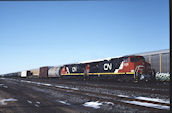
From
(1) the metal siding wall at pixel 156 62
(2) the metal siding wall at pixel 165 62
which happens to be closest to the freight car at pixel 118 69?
(2) the metal siding wall at pixel 165 62

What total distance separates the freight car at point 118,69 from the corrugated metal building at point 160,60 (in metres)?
2.79

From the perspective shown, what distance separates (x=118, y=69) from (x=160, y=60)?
18.8 feet

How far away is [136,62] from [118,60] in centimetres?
307

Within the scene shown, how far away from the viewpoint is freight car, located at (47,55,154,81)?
17.3 metres

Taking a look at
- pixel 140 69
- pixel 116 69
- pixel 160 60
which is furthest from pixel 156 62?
pixel 116 69

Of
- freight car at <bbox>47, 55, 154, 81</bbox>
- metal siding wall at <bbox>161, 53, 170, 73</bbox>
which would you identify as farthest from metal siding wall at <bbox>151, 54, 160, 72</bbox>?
freight car at <bbox>47, 55, 154, 81</bbox>

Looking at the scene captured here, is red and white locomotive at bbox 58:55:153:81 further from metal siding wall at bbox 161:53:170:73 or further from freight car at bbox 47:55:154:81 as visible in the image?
metal siding wall at bbox 161:53:170:73

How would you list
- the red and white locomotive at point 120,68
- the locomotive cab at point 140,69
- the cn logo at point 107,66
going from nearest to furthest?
the locomotive cab at point 140,69
the red and white locomotive at point 120,68
the cn logo at point 107,66

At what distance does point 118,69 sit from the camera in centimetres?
1989

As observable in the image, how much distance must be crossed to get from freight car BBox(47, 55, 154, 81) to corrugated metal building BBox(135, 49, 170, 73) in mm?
2793

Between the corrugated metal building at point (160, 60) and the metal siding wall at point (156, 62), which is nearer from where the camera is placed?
the corrugated metal building at point (160, 60)

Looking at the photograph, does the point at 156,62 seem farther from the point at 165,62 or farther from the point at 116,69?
the point at 116,69

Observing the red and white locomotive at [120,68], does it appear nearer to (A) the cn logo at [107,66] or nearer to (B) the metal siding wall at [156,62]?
(A) the cn logo at [107,66]

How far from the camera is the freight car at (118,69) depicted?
1731 cm
